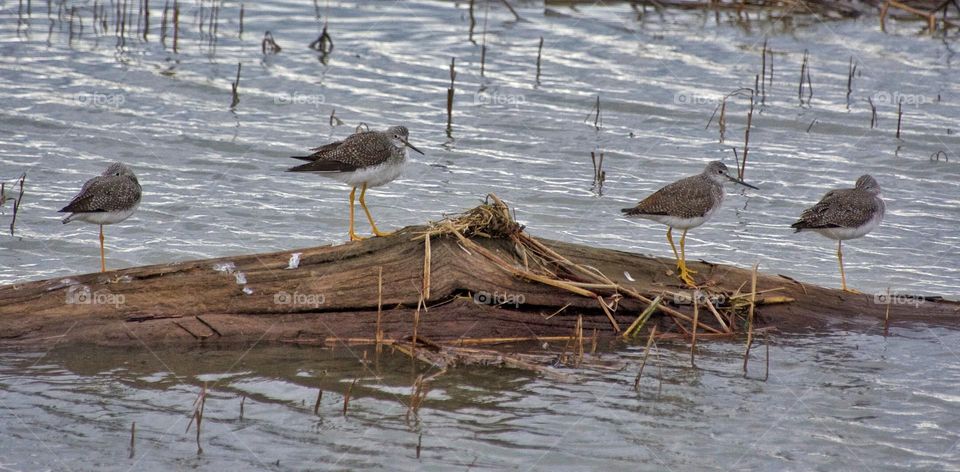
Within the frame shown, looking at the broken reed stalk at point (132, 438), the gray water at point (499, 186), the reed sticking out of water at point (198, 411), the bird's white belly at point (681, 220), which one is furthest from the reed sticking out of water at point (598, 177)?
the broken reed stalk at point (132, 438)

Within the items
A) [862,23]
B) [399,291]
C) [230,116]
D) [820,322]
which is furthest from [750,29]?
[399,291]

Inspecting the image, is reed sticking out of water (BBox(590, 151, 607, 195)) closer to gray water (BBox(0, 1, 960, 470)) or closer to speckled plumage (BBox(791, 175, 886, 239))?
gray water (BBox(0, 1, 960, 470))

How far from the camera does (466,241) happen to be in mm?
Result: 7141

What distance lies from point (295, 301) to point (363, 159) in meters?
2.06

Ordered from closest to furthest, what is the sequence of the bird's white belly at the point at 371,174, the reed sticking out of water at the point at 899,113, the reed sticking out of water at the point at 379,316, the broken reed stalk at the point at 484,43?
1. the reed sticking out of water at the point at 379,316
2. the bird's white belly at the point at 371,174
3. the reed sticking out of water at the point at 899,113
4. the broken reed stalk at the point at 484,43

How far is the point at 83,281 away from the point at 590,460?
378cm

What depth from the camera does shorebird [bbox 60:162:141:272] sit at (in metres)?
8.00

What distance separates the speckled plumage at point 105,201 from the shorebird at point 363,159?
1.38 meters

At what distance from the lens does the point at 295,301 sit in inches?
278

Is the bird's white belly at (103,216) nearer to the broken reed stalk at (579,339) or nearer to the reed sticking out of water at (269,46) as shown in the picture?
the broken reed stalk at (579,339)

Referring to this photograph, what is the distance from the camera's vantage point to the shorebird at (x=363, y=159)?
8641mm

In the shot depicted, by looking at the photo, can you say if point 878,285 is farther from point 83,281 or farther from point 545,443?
point 83,281

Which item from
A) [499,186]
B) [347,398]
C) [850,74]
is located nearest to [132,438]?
[347,398]

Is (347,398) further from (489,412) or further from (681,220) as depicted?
(681,220)
